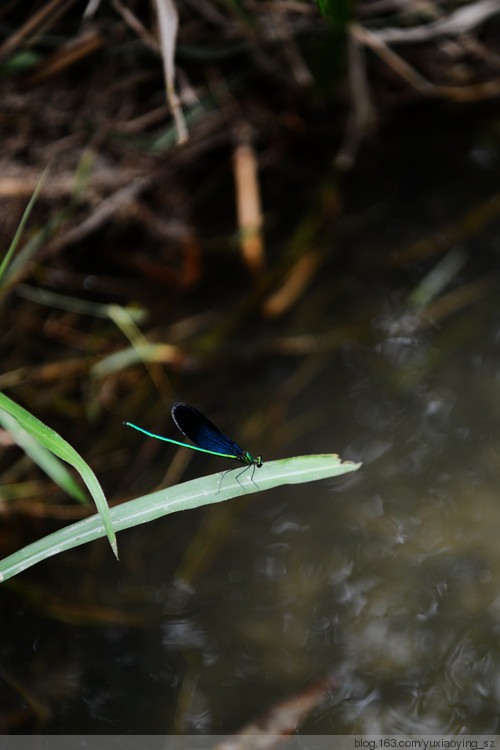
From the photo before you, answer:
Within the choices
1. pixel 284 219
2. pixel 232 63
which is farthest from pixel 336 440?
pixel 232 63

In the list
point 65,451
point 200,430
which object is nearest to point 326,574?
point 200,430

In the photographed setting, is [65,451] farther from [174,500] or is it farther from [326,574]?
[326,574]

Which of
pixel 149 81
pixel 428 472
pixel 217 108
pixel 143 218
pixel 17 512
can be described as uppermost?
pixel 149 81

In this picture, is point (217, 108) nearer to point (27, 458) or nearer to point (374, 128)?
point (374, 128)

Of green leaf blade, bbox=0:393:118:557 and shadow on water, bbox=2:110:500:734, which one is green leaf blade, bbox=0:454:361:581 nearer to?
green leaf blade, bbox=0:393:118:557

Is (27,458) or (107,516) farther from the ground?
(107,516)

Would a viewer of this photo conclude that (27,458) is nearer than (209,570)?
No

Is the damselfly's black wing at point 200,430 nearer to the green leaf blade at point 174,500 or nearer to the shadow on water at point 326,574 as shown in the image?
the green leaf blade at point 174,500

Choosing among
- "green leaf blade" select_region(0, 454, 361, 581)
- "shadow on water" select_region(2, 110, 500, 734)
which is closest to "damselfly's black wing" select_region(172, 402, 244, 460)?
"green leaf blade" select_region(0, 454, 361, 581)
